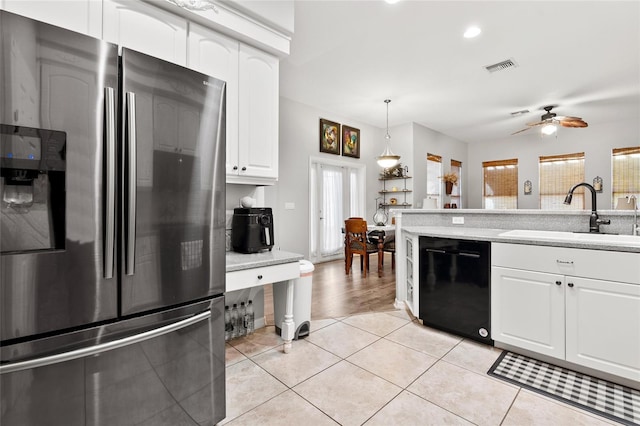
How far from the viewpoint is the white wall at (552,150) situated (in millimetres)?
6320

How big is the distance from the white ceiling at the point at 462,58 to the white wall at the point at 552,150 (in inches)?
20.0

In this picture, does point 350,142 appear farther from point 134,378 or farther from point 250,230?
point 134,378

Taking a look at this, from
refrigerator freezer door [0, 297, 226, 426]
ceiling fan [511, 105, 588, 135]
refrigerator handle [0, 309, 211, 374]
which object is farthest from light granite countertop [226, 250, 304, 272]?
ceiling fan [511, 105, 588, 135]

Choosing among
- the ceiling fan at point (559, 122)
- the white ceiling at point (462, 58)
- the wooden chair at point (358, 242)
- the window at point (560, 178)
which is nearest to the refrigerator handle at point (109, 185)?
the white ceiling at point (462, 58)

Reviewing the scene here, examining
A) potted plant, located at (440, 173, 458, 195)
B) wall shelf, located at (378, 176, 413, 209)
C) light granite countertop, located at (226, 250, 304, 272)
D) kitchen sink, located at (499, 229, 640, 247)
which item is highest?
potted plant, located at (440, 173, 458, 195)

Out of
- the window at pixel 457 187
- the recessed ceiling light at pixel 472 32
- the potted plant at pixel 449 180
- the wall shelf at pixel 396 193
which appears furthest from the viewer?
the window at pixel 457 187

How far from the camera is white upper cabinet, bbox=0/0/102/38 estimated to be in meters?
1.41

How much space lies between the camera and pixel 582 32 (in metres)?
3.13

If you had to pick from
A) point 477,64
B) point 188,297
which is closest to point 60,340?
point 188,297

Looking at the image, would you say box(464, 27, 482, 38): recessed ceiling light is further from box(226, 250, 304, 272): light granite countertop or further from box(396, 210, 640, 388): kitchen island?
box(226, 250, 304, 272): light granite countertop

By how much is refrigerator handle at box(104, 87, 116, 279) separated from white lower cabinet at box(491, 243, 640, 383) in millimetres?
2385

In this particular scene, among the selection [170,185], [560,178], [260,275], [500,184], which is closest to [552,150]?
[560,178]

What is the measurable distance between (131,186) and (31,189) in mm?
289

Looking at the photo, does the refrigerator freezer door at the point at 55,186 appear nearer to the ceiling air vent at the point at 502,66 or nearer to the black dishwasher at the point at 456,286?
the black dishwasher at the point at 456,286
